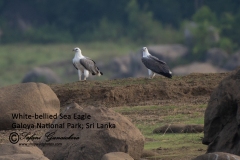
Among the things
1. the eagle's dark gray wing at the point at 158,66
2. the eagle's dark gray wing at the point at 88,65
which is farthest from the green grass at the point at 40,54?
the eagle's dark gray wing at the point at 158,66

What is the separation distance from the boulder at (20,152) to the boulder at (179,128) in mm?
3632

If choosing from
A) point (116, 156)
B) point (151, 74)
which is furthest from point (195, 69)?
point (116, 156)

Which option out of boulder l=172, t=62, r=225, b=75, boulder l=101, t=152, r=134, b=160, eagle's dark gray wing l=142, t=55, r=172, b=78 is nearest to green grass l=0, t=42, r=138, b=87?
boulder l=172, t=62, r=225, b=75

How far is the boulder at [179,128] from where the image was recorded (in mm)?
13594

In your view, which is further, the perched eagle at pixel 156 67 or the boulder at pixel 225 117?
the perched eagle at pixel 156 67

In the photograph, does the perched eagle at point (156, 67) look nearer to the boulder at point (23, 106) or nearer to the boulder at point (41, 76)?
the boulder at point (23, 106)

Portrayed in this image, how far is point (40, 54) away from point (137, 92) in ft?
101

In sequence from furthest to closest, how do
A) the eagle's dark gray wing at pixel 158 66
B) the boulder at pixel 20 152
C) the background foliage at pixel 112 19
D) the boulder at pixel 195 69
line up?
the background foliage at pixel 112 19
the boulder at pixel 195 69
the eagle's dark gray wing at pixel 158 66
the boulder at pixel 20 152

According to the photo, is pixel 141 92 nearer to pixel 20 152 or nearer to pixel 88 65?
pixel 88 65

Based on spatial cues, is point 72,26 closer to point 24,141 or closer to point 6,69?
point 6,69

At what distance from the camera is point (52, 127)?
11.6m

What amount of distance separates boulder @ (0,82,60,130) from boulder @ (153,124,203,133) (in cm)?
190

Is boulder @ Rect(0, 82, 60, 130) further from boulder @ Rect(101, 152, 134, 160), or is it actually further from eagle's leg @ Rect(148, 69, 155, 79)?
eagle's leg @ Rect(148, 69, 155, 79)

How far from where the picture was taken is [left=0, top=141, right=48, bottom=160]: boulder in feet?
31.8
